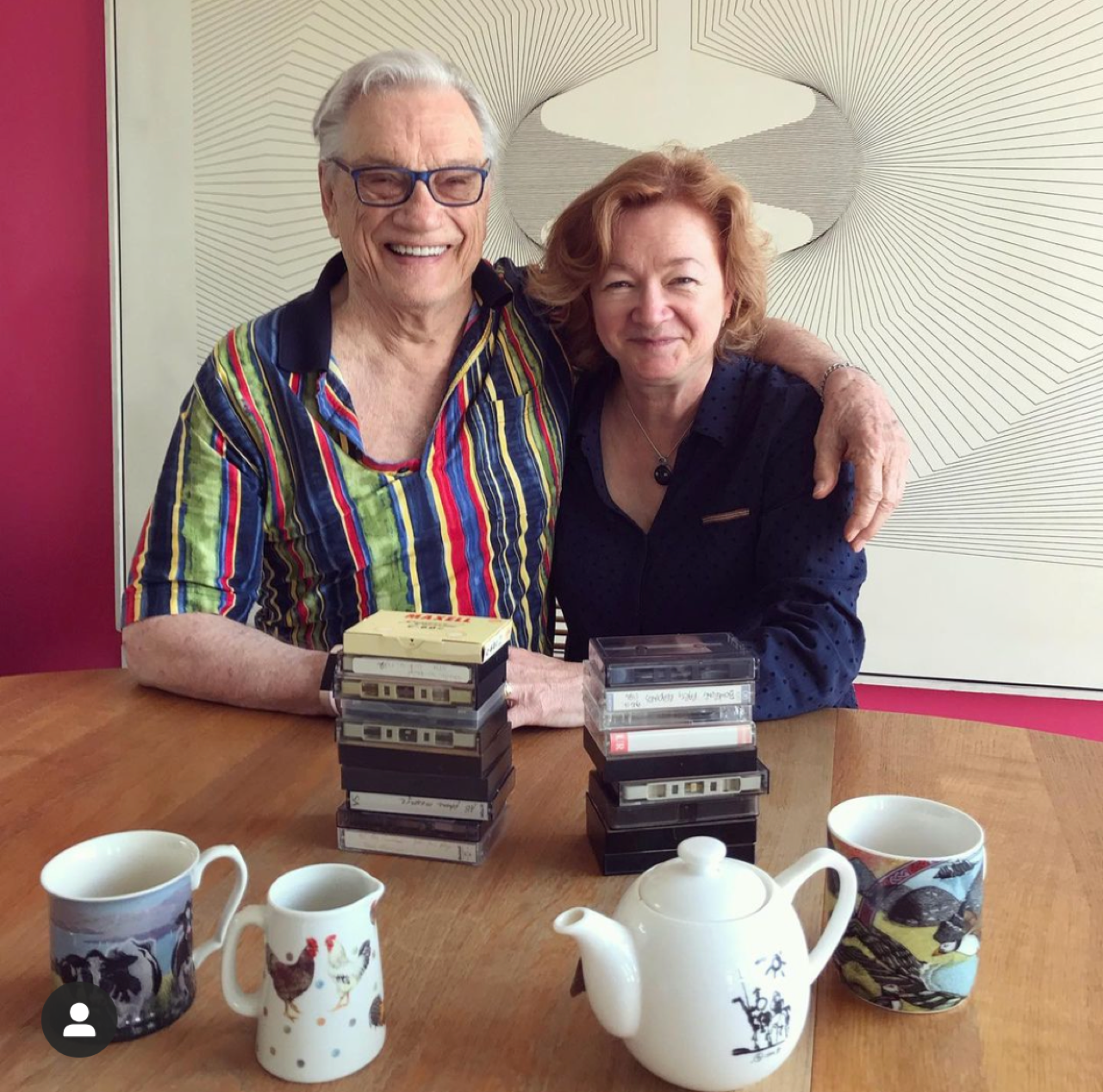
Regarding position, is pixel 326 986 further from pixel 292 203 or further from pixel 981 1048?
pixel 292 203

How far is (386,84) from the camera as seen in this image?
4.99 ft

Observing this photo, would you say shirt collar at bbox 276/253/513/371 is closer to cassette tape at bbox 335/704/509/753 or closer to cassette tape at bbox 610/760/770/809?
cassette tape at bbox 335/704/509/753

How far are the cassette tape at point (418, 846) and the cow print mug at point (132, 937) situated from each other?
0.21m

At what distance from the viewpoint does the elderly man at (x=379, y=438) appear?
1418 millimetres

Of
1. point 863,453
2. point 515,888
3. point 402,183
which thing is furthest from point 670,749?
point 402,183

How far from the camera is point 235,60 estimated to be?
248cm

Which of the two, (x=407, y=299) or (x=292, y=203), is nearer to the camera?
(x=407, y=299)

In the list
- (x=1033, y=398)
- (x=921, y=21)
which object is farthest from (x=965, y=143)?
(x=1033, y=398)

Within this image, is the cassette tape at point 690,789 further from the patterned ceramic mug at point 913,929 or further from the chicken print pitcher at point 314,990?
the chicken print pitcher at point 314,990

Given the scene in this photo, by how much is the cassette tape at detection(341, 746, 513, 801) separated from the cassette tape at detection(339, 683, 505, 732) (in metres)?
0.05

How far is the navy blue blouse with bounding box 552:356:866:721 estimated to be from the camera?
4.42ft

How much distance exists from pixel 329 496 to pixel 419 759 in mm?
616

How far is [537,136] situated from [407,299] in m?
1.00

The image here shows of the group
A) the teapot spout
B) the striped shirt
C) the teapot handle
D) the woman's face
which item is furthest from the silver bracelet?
the teapot spout
